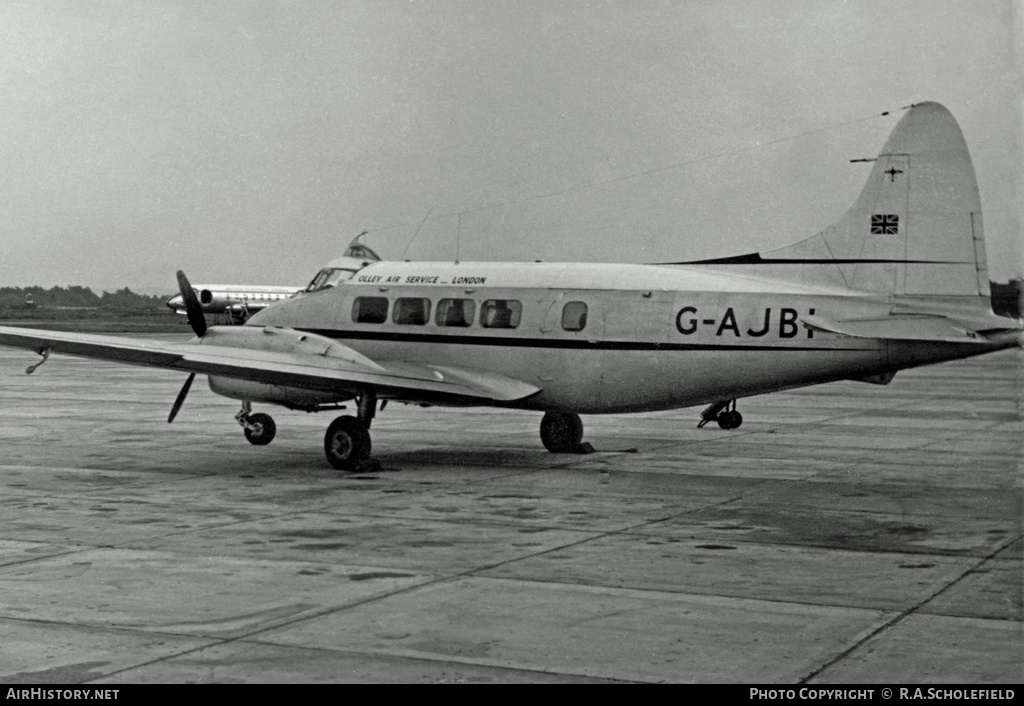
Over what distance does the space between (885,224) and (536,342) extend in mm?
5411

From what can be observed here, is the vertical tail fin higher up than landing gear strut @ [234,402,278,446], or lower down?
higher up

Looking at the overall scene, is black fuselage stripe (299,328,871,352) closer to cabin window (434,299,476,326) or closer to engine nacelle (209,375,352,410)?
cabin window (434,299,476,326)

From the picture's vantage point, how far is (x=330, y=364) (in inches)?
739

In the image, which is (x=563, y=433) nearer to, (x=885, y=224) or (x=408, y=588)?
(x=885, y=224)

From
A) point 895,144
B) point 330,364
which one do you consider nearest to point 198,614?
point 330,364

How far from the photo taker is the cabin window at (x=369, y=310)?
67.9ft

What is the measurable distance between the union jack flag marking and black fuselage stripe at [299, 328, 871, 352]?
5.71ft

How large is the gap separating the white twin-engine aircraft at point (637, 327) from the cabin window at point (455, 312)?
2 cm

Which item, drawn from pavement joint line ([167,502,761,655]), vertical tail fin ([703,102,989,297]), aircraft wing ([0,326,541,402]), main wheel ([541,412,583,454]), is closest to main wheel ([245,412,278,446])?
aircraft wing ([0,326,541,402])

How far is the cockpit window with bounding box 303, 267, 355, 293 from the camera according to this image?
21.9 meters
